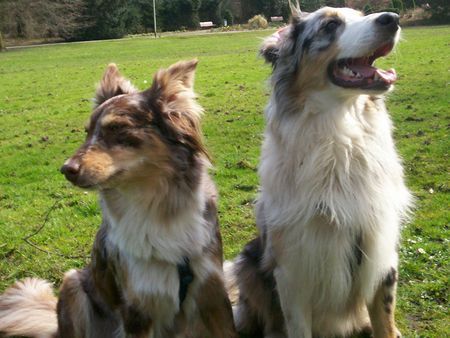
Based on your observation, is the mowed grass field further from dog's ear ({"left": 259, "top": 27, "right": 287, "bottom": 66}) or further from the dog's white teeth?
the dog's white teeth

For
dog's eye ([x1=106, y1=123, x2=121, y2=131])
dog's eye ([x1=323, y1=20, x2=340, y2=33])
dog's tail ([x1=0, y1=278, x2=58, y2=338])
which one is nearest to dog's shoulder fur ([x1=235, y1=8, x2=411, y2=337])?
dog's eye ([x1=323, y1=20, x2=340, y2=33])

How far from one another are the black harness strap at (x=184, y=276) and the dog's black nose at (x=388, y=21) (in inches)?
79.3

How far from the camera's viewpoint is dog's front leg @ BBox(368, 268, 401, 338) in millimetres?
Answer: 3621

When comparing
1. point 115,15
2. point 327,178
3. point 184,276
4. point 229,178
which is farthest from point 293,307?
point 115,15

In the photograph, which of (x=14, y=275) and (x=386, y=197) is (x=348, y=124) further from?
(x=14, y=275)

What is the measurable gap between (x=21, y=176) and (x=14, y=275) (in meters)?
3.48

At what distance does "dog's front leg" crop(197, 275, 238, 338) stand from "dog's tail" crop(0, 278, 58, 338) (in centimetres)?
130

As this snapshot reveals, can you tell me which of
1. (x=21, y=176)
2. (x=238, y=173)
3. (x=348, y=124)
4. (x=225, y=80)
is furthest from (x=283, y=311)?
(x=225, y=80)

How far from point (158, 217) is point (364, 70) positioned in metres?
1.71

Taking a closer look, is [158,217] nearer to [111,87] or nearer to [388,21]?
[111,87]

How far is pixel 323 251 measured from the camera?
11.3 feet

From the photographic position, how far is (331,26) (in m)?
3.50

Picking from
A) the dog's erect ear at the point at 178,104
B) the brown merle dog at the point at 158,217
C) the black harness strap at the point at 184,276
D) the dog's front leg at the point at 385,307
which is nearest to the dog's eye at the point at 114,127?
the brown merle dog at the point at 158,217

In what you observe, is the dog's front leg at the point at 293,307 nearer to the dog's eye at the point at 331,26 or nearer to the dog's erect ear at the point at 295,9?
the dog's eye at the point at 331,26
